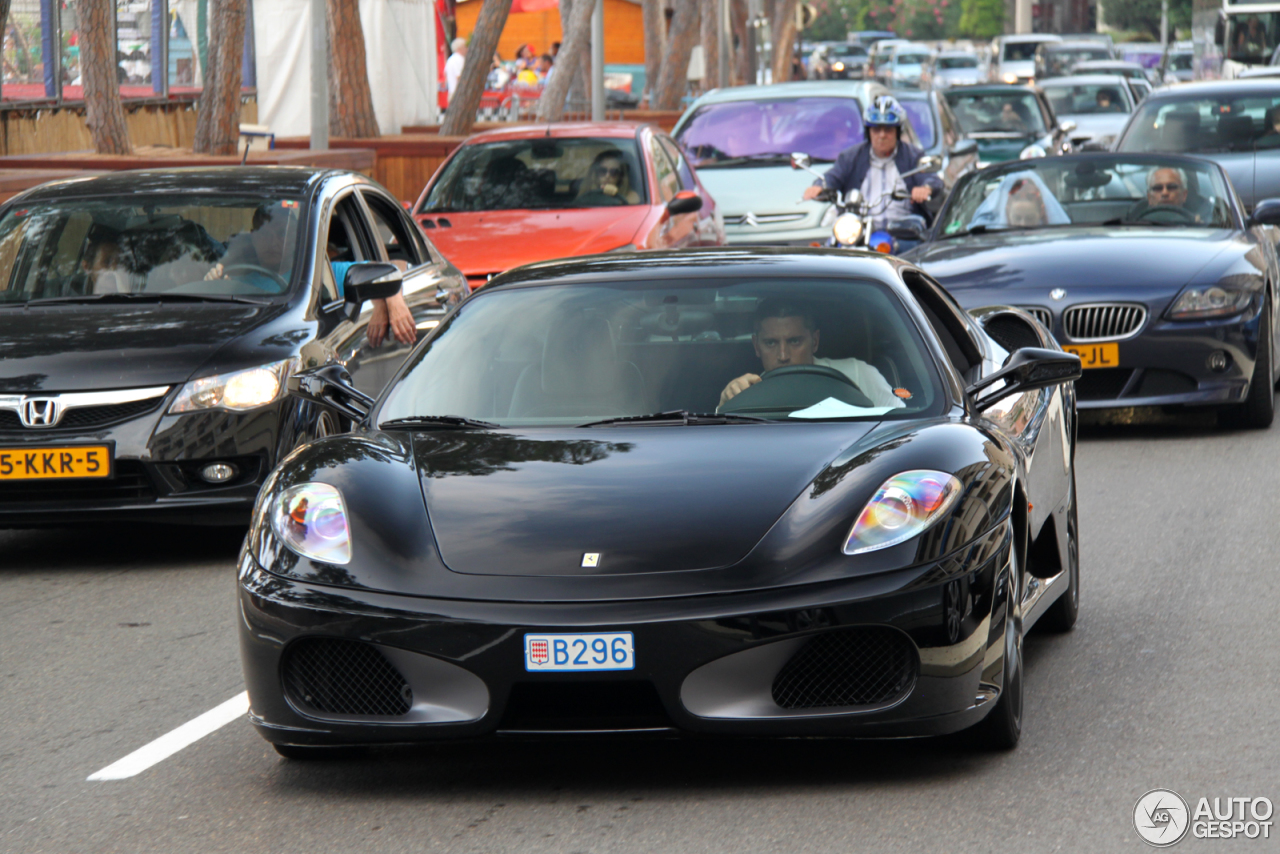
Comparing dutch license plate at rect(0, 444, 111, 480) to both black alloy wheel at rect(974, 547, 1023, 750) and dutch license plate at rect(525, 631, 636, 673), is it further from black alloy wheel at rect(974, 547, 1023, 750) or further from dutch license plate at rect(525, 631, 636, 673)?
black alloy wheel at rect(974, 547, 1023, 750)

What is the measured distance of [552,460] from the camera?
5.11 m

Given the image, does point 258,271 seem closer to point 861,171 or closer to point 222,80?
point 861,171

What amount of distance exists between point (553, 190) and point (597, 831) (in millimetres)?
10310

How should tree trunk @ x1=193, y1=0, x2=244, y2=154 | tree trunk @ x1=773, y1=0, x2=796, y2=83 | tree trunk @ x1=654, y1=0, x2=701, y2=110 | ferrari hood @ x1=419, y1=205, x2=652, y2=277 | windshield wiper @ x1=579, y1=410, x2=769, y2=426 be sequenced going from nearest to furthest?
windshield wiper @ x1=579, y1=410, x2=769, y2=426, ferrari hood @ x1=419, y1=205, x2=652, y2=277, tree trunk @ x1=193, y1=0, x2=244, y2=154, tree trunk @ x1=654, y1=0, x2=701, y2=110, tree trunk @ x1=773, y1=0, x2=796, y2=83

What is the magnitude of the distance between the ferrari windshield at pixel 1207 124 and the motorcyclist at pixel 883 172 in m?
3.11

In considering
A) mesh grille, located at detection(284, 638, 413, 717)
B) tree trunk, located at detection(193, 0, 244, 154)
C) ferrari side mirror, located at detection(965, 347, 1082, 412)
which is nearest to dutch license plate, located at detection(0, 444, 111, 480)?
mesh grille, located at detection(284, 638, 413, 717)

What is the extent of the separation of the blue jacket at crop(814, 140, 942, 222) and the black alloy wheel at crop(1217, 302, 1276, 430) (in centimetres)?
369

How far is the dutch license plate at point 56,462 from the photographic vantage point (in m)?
7.93

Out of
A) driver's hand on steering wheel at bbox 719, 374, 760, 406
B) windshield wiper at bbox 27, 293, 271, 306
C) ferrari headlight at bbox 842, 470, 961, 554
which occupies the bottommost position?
windshield wiper at bbox 27, 293, 271, 306

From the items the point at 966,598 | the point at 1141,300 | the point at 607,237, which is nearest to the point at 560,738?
the point at 966,598

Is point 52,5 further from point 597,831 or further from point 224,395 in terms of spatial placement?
point 597,831

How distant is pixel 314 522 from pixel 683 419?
3.44 ft

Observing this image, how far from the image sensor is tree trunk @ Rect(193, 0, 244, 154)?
1981cm

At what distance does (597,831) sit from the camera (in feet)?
14.7
